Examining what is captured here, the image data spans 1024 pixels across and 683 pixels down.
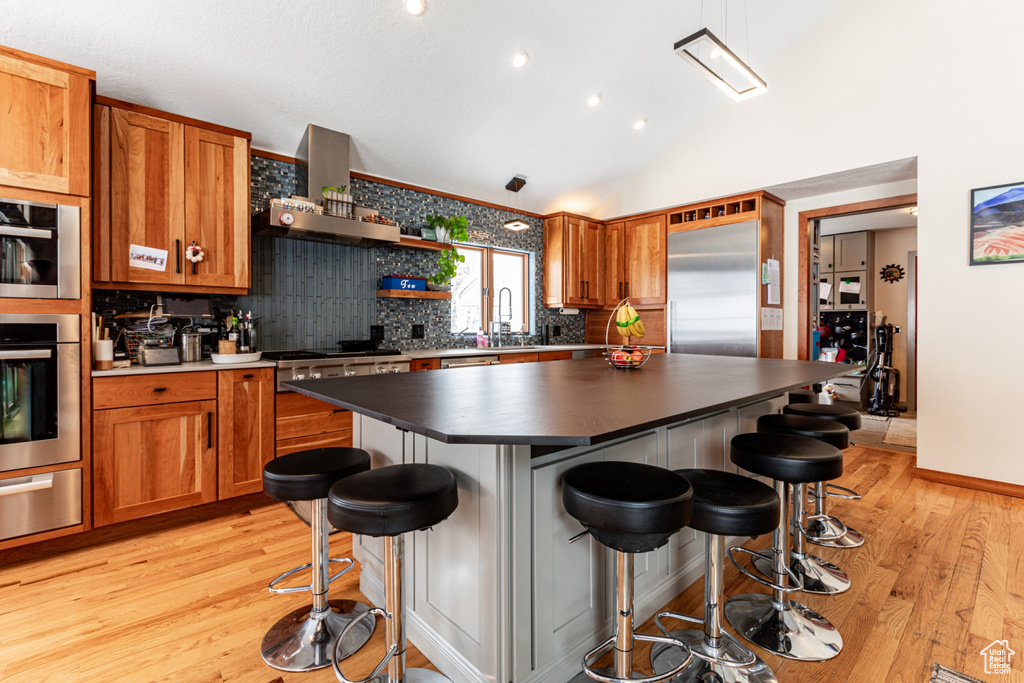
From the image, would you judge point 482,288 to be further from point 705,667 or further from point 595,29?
point 705,667

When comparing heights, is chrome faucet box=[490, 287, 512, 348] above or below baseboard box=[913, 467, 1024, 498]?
above

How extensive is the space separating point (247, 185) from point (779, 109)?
4453mm

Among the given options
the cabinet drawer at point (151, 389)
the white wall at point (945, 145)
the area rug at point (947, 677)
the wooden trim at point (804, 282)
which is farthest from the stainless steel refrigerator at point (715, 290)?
the cabinet drawer at point (151, 389)

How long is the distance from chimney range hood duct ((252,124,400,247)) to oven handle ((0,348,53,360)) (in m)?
1.33

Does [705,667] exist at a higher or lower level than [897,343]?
lower

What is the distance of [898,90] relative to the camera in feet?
11.6

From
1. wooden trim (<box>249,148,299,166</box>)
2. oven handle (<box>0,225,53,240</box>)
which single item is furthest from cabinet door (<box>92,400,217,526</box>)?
wooden trim (<box>249,148,299,166</box>)

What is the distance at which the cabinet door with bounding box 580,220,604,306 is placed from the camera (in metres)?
5.50

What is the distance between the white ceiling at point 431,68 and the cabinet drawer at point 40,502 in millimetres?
2227

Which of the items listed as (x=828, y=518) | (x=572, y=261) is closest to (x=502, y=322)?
(x=572, y=261)

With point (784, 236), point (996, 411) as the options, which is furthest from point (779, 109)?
point (996, 411)

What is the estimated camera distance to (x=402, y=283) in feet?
13.4

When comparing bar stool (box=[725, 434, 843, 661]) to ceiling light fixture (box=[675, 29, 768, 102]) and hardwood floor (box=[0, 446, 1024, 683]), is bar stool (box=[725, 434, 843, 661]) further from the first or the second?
ceiling light fixture (box=[675, 29, 768, 102])

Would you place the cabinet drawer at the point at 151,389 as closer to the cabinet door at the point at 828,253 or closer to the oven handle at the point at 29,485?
the oven handle at the point at 29,485
